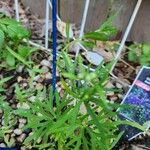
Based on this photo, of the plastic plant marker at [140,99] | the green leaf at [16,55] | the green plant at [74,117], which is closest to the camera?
the green plant at [74,117]

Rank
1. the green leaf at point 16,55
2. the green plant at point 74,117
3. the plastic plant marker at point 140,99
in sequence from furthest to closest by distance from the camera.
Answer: the green leaf at point 16,55
the plastic plant marker at point 140,99
the green plant at point 74,117

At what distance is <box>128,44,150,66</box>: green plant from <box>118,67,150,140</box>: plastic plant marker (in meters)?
0.29

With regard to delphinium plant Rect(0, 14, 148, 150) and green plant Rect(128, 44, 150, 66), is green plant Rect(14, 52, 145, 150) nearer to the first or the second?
delphinium plant Rect(0, 14, 148, 150)

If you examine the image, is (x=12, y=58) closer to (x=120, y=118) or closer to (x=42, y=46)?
(x=42, y=46)

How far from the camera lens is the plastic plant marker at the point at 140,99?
1229mm

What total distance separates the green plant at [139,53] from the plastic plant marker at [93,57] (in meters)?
0.13

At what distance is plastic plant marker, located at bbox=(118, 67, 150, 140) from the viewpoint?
1229 millimetres

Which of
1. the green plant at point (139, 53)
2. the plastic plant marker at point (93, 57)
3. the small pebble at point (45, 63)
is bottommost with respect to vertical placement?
the small pebble at point (45, 63)

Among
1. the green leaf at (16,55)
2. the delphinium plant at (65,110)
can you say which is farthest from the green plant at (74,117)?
the green leaf at (16,55)

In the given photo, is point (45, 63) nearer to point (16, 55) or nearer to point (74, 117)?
point (16, 55)

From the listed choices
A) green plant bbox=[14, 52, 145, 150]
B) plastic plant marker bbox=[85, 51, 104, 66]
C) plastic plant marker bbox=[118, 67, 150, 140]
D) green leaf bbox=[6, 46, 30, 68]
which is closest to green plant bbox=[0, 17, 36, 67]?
green leaf bbox=[6, 46, 30, 68]

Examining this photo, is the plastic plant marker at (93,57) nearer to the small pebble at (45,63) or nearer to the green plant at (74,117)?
the small pebble at (45,63)

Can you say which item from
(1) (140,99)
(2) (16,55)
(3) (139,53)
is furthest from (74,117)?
(3) (139,53)

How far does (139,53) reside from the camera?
1.60 metres
